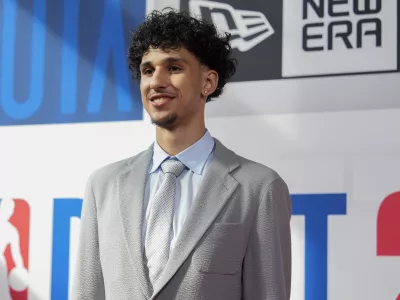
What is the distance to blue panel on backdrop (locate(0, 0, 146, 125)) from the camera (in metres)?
2.63

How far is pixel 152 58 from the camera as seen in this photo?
1.55 metres

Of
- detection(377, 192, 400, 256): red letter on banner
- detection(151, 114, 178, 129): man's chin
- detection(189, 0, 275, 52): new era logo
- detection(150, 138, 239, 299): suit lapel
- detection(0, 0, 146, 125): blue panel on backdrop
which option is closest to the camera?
detection(150, 138, 239, 299): suit lapel

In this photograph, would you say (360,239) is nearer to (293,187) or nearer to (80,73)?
(293,187)

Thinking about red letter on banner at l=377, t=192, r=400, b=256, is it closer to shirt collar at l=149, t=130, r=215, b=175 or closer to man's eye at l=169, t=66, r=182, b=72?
shirt collar at l=149, t=130, r=215, b=175

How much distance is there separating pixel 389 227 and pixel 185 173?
93 cm

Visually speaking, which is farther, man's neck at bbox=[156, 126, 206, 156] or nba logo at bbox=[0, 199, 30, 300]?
nba logo at bbox=[0, 199, 30, 300]

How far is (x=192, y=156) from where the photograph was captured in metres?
1.57

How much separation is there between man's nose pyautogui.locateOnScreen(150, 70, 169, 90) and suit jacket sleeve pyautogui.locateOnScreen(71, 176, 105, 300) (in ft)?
0.90

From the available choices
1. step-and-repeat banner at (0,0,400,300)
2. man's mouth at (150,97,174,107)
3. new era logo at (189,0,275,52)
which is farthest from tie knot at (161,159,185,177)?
new era logo at (189,0,275,52)

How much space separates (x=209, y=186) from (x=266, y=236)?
150 mm

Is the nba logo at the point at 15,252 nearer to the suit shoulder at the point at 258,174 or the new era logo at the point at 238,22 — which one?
the new era logo at the point at 238,22

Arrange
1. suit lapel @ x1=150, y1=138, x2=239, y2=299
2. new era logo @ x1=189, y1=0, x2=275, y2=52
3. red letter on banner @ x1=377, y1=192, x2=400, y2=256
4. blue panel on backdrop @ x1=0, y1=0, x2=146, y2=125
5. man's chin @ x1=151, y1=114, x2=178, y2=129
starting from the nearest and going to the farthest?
suit lapel @ x1=150, y1=138, x2=239, y2=299, man's chin @ x1=151, y1=114, x2=178, y2=129, red letter on banner @ x1=377, y1=192, x2=400, y2=256, new era logo @ x1=189, y1=0, x2=275, y2=52, blue panel on backdrop @ x1=0, y1=0, x2=146, y2=125

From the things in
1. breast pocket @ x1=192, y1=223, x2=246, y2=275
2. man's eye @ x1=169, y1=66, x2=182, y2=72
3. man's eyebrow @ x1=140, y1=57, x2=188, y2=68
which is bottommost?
breast pocket @ x1=192, y1=223, x2=246, y2=275

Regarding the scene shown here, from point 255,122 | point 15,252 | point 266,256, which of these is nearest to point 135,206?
point 266,256
